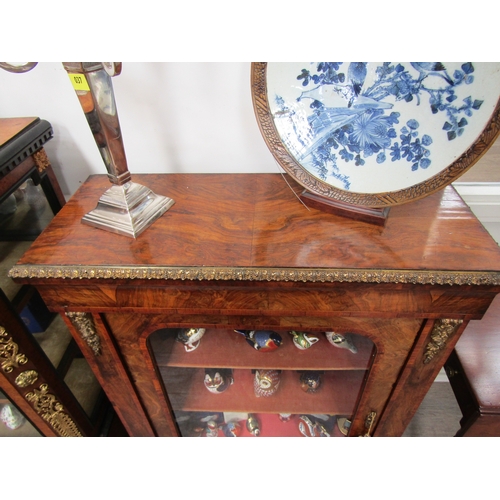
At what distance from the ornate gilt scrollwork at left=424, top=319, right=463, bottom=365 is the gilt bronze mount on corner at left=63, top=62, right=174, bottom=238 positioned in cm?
54

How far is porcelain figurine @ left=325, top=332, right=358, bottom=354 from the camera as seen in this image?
26.8 inches

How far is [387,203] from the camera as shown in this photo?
0.55m

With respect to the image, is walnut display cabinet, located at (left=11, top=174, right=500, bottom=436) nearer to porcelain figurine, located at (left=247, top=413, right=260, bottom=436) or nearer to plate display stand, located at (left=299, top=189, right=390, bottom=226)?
plate display stand, located at (left=299, top=189, right=390, bottom=226)

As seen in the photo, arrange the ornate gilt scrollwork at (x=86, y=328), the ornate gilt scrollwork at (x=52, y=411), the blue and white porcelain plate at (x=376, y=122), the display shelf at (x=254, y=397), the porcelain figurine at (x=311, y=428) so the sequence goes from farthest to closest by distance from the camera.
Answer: the porcelain figurine at (x=311, y=428) → the display shelf at (x=254, y=397) → the ornate gilt scrollwork at (x=52, y=411) → the ornate gilt scrollwork at (x=86, y=328) → the blue and white porcelain plate at (x=376, y=122)

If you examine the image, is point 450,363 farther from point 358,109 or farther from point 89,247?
point 89,247

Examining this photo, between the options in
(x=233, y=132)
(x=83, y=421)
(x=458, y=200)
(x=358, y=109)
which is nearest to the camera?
(x=358, y=109)

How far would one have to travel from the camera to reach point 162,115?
71 centimetres

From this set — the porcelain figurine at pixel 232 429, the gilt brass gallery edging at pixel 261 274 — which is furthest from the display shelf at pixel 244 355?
the porcelain figurine at pixel 232 429

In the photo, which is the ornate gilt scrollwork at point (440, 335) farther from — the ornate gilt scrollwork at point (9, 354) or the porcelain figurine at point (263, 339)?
the ornate gilt scrollwork at point (9, 354)

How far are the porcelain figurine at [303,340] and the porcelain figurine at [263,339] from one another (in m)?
0.03

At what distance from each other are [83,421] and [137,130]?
2.45ft

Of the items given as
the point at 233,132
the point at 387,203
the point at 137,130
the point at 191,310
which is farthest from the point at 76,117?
the point at 387,203

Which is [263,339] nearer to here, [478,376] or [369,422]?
[369,422]

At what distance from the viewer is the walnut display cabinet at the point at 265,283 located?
1.65 ft
